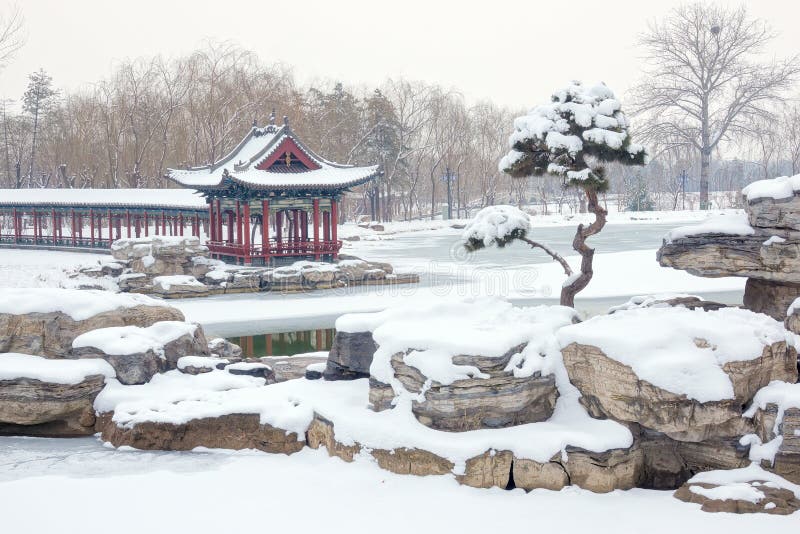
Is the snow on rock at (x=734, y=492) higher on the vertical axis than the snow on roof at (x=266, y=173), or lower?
lower

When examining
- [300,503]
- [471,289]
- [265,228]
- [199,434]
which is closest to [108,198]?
[265,228]

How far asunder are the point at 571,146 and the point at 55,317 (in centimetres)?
807

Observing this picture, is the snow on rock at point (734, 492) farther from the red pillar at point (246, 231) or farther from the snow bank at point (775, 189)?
the red pillar at point (246, 231)

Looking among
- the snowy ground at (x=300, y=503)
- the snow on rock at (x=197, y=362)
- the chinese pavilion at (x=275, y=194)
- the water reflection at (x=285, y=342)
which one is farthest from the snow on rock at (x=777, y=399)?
the chinese pavilion at (x=275, y=194)

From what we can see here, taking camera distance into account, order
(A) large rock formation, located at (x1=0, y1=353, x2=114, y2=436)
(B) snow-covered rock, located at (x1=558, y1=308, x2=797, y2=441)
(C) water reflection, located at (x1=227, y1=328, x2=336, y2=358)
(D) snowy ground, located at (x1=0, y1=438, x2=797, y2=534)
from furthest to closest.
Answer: (C) water reflection, located at (x1=227, y1=328, x2=336, y2=358) < (A) large rock formation, located at (x1=0, y1=353, x2=114, y2=436) < (B) snow-covered rock, located at (x1=558, y1=308, x2=797, y2=441) < (D) snowy ground, located at (x1=0, y1=438, x2=797, y2=534)

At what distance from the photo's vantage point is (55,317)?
39.4 feet

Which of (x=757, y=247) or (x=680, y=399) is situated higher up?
(x=757, y=247)

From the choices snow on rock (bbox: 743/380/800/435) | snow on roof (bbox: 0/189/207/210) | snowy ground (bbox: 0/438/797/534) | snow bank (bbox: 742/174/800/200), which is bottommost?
snowy ground (bbox: 0/438/797/534)

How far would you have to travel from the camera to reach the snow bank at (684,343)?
8047 mm

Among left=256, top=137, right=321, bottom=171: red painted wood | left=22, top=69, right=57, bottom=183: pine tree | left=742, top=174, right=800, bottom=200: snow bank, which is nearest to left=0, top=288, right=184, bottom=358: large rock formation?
left=742, top=174, right=800, bottom=200: snow bank

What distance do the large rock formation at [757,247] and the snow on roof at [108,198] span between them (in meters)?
21.8

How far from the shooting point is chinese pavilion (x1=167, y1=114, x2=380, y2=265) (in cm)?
2612

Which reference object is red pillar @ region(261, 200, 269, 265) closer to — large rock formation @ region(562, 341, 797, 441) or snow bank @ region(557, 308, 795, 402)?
snow bank @ region(557, 308, 795, 402)

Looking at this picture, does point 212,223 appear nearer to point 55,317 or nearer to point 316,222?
point 316,222
